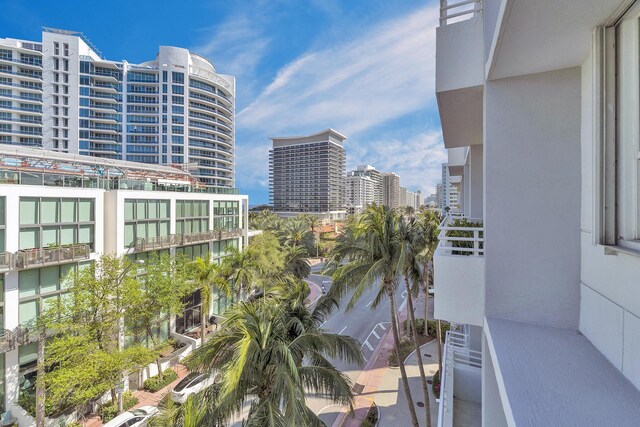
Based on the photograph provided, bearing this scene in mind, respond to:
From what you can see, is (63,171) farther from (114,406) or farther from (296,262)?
(296,262)

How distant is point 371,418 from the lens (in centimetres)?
1227

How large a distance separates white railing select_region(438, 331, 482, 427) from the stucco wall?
3.65 metres

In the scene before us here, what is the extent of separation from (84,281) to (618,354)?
16969 millimetres

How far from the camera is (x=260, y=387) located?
6758 millimetres

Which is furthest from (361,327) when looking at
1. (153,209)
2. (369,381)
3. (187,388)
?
(153,209)

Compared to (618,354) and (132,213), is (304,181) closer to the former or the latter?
(132,213)

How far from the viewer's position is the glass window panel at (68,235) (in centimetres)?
1391

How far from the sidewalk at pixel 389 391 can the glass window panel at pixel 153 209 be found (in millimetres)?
16081

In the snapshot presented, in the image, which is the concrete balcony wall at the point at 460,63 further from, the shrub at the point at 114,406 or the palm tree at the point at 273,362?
the shrub at the point at 114,406

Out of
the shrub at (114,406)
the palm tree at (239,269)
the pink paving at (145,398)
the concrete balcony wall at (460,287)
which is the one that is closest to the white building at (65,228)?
the pink paving at (145,398)

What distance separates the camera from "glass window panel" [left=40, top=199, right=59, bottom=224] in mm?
13188

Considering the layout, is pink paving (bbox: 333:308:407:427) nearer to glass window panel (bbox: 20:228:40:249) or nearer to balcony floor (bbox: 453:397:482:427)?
balcony floor (bbox: 453:397:482:427)

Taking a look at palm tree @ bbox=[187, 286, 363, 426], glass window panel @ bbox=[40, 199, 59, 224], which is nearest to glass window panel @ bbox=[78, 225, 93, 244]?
glass window panel @ bbox=[40, 199, 59, 224]

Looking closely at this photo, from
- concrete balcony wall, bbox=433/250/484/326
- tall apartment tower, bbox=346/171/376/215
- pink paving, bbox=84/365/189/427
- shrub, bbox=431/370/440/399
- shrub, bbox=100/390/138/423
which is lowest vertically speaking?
pink paving, bbox=84/365/189/427
